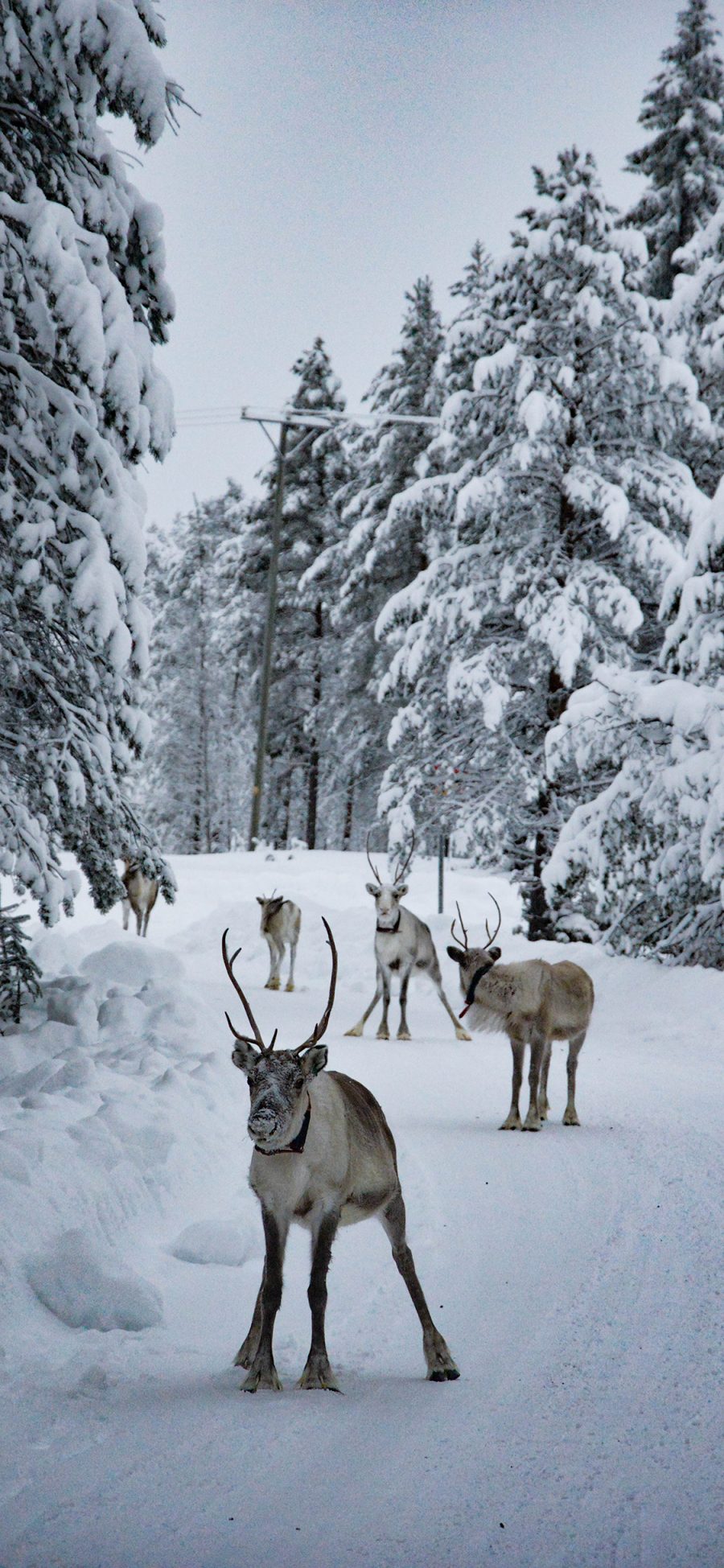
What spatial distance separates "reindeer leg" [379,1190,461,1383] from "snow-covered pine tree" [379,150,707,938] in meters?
11.5

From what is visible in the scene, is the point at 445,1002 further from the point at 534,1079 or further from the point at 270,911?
the point at 534,1079

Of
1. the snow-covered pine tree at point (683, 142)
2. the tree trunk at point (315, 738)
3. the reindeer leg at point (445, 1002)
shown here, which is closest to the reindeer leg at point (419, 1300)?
the reindeer leg at point (445, 1002)

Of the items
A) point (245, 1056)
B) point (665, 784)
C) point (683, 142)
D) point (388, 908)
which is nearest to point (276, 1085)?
point (245, 1056)

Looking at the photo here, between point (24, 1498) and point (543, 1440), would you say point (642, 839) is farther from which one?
point (24, 1498)

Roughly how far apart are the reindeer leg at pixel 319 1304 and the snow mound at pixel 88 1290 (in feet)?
2.63

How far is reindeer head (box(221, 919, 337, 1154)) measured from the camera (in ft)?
11.0

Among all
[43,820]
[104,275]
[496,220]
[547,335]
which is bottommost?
[43,820]

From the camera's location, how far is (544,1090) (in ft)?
26.5

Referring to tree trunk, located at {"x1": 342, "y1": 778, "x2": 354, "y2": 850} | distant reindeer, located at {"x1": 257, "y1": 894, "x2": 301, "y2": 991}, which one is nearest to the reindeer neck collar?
distant reindeer, located at {"x1": 257, "y1": 894, "x2": 301, "y2": 991}

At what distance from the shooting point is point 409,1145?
7109mm

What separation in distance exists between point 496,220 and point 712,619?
8677 millimetres

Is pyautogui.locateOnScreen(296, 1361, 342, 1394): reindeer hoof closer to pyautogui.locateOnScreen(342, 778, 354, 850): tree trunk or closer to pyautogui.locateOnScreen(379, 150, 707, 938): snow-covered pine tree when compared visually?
pyautogui.locateOnScreen(379, 150, 707, 938): snow-covered pine tree

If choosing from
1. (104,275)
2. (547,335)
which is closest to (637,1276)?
(104,275)

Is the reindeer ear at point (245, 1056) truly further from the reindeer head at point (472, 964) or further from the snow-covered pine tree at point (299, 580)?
the snow-covered pine tree at point (299, 580)
